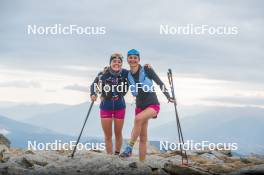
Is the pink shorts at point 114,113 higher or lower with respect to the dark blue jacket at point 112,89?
lower

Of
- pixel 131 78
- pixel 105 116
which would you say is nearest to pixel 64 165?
pixel 105 116

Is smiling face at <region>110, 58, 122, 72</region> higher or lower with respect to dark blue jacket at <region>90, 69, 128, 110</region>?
higher

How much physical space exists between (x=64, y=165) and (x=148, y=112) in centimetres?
310

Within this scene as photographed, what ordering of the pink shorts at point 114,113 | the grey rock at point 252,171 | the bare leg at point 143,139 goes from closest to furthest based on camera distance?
the grey rock at point 252,171, the bare leg at point 143,139, the pink shorts at point 114,113

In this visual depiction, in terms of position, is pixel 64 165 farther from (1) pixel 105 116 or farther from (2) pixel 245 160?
(2) pixel 245 160

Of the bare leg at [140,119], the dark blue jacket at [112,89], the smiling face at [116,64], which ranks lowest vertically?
the bare leg at [140,119]

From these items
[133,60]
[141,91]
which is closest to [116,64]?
[133,60]

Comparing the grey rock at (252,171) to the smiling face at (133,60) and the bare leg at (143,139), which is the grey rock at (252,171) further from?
the smiling face at (133,60)

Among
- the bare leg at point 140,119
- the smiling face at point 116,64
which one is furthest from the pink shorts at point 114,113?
the smiling face at point 116,64

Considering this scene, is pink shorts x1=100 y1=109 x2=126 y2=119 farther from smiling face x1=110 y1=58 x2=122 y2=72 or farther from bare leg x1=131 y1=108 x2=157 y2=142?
smiling face x1=110 y1=58 x2=122 y2=72

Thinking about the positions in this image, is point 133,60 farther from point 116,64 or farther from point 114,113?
point 114,113

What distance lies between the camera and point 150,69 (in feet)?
58.2

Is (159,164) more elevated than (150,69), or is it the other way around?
(150,69)

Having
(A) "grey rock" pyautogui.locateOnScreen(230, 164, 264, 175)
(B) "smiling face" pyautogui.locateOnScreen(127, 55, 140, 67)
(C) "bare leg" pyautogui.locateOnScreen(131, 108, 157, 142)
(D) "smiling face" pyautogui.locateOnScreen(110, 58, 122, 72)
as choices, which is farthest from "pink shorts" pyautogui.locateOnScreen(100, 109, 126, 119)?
(A) "grey rock" pyautogui.locateOnScreen(230, 164, 264, 175)
